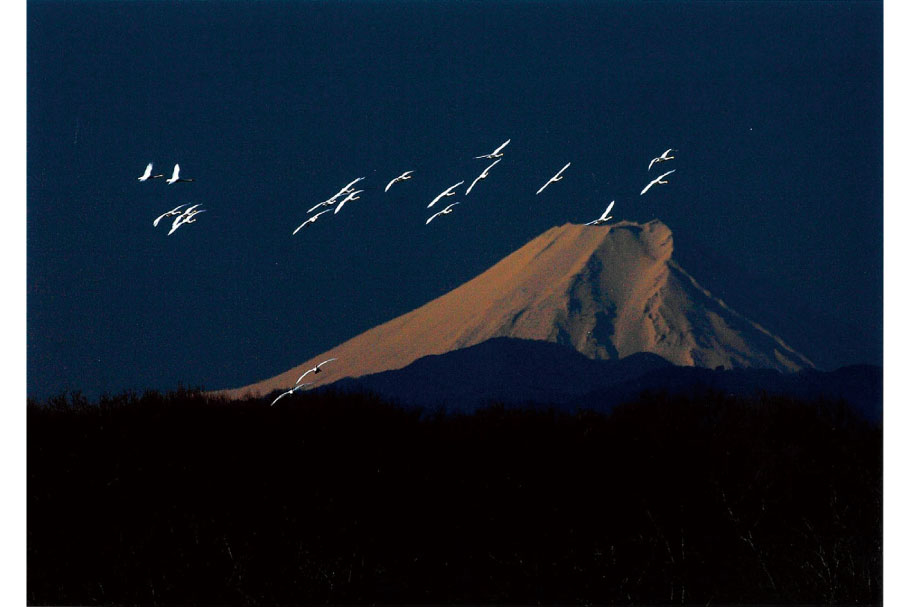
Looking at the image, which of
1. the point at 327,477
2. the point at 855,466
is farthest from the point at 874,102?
the point at 327,477

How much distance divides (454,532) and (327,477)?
3.92 feet

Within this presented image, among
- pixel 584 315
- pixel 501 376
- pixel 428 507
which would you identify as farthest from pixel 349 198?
pixel 584 315

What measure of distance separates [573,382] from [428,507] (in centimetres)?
249

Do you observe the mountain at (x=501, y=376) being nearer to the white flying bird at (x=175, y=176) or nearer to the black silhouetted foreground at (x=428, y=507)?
the black silhouetted foreground at (x=428, y=507)

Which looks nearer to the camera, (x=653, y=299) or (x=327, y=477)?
(x=327, y=477)

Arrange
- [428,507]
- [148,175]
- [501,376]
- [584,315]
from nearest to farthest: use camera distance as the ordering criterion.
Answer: [428,507] < [148,175] < [501,376] < [584,315]

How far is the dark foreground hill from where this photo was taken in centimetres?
957

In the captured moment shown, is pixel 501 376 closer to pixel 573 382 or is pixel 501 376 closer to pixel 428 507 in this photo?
pixel 573 382

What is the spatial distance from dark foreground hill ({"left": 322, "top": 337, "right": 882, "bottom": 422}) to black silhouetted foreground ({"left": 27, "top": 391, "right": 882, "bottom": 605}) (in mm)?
292

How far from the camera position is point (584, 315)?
40.4ft

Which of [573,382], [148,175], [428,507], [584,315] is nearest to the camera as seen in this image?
[428,507]

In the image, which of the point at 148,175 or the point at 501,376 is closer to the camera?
the point at 148,175

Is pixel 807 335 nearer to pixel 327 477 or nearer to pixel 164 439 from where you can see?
pixel 327 477

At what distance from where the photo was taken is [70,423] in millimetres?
9141
